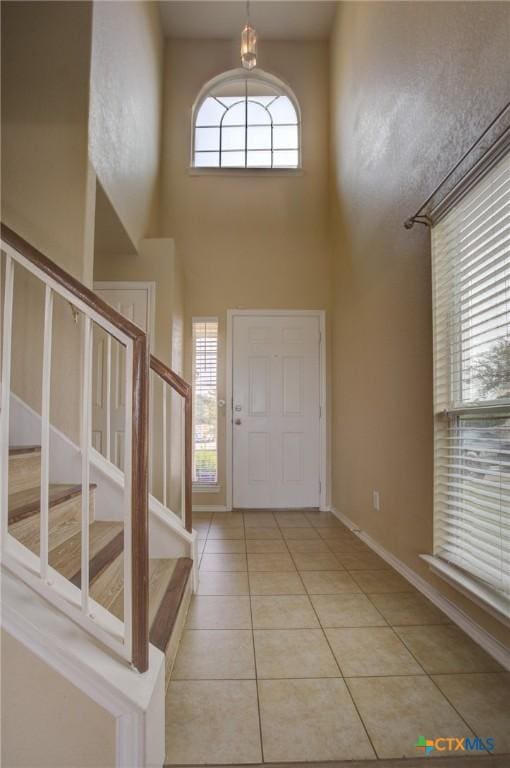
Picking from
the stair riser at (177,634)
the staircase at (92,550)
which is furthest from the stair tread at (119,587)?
the stair riser at (177,634)

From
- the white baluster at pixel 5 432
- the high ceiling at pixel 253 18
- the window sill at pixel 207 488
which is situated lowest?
the window sill at pixel 207 488

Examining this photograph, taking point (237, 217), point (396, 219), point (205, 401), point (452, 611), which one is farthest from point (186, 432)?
point (237, 217)

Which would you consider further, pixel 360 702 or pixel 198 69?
pixel 198 69

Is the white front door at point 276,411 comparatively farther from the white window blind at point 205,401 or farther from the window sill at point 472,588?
the window sill at point 472,588

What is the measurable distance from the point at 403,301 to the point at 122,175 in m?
2.11

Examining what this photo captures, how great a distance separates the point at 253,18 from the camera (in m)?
4.50

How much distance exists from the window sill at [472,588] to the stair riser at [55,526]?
1.65 m

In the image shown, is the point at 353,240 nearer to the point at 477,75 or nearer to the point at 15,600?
the point at 477,75

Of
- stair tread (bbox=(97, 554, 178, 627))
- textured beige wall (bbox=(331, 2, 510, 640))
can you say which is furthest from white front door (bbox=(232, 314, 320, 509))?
stair tread (bbox=(97, 554, 178, 627))

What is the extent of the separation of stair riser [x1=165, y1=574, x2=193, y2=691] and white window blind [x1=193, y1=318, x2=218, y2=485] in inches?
83.8

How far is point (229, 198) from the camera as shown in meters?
4.59

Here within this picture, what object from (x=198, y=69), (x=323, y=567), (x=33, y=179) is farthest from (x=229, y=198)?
(x=323, y=567)

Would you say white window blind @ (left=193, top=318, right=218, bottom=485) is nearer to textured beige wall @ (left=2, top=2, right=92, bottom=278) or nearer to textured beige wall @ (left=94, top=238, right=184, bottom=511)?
textured beige wall @ (left=94, top=238, right=184, bottom=511)

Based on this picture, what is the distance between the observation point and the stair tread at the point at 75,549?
1578 millimetres
